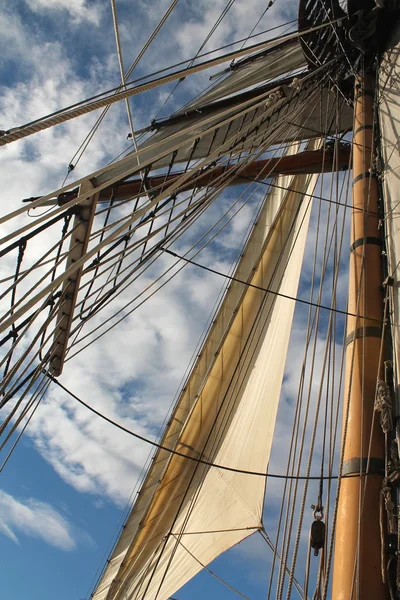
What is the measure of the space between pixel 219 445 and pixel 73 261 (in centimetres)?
439

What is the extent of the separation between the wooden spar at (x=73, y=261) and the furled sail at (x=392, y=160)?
2.16m

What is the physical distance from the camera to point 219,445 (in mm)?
7148

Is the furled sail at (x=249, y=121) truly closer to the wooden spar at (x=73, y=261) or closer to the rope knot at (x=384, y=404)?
the wooden spar at (x=73, y=261)

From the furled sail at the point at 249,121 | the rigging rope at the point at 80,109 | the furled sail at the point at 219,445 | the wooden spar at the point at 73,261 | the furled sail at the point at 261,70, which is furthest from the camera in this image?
the furled sail at the point at 261,70

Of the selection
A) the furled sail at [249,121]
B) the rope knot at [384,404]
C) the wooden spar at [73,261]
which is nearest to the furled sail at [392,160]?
the rope knot at [384,404]

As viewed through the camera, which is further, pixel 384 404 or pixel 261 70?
pixel 261 70

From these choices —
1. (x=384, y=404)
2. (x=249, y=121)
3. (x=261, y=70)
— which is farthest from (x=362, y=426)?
(x=261, y=70)

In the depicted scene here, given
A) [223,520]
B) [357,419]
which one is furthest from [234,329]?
[357,419]

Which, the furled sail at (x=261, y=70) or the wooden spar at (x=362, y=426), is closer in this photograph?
the wooden spar at (x=362, y=426)

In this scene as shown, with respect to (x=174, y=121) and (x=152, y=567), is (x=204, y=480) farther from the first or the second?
(x=174, y=121)

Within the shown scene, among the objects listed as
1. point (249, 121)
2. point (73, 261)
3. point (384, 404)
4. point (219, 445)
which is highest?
point (249, 121)

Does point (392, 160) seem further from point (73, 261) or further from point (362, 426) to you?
point (73, 261)

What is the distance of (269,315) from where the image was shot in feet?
27.8

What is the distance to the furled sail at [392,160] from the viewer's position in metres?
3.57
